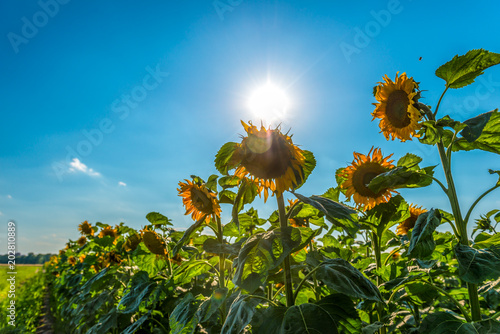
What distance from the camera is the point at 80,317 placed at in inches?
165

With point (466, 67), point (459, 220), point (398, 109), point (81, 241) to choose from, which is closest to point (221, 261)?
point (459, 220)

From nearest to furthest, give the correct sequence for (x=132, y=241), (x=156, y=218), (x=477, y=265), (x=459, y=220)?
(x=477, y=265) → (x=459, y=220) → (x=156, y=218) → (x=132, y=241)

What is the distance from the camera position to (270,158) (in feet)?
4.74

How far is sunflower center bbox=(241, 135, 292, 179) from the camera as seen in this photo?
56.0 inches

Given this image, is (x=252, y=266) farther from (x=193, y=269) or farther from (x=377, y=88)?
(x=377, y=88)

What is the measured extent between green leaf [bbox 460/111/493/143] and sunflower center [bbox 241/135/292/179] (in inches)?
31.1

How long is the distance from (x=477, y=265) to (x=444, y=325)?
30 centimetres

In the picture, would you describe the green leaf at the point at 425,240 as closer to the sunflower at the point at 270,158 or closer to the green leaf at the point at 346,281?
the green leaf at the point at 346,281

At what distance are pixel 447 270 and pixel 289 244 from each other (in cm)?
120

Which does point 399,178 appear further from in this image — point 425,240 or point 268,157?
point 268,157

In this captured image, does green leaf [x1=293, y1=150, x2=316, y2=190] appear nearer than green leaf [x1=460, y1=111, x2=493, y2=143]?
No

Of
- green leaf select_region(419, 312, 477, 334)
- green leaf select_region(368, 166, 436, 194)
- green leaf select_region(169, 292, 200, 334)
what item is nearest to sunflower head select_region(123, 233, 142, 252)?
green leaf select_region(169, 292, 200, 334)

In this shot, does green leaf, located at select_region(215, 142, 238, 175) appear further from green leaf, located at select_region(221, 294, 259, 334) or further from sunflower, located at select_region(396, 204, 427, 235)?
sunflower, located at select_region(396, 204, 427, 235)

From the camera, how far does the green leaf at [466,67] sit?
5.11 feet
